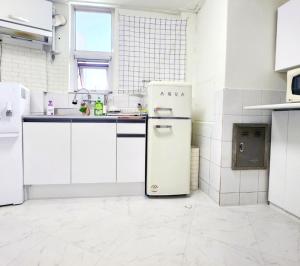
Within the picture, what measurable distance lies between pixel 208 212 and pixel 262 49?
1644mm

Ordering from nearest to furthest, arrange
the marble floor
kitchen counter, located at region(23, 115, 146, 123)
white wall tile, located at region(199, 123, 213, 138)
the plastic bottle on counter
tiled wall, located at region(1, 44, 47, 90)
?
the marble floor, kitchen counter, located at region(23, 115, 146, 123), white wall tile, located at region(199, 123, 213, 138), tiled wall, located at region(1, 44, 47, 90), the plastic bottle on counter

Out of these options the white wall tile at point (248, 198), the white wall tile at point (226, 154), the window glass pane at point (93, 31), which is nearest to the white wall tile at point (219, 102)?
the white wall tile at point (226, 154)

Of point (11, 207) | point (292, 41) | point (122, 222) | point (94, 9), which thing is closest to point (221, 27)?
point (292, 41)

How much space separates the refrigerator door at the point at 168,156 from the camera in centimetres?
254

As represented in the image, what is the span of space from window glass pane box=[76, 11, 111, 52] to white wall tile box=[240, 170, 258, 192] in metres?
2.28

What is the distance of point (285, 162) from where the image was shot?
220cm

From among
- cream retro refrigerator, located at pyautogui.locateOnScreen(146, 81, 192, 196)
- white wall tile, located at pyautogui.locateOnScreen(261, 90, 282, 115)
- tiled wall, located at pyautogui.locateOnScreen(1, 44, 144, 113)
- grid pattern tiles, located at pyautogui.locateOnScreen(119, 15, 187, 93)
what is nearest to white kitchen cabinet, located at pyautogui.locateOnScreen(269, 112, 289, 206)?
white wall tile, located at pyautogui.locateOnScreen(261, 90, 282, 115)

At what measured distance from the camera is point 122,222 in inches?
79.2

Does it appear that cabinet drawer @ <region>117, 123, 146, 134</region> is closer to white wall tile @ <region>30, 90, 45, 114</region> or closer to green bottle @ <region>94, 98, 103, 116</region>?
green bottle @ <region>94, 98, 103, 116</region>

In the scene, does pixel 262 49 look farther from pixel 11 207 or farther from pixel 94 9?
pixel 11 207

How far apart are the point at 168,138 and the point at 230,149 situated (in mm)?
622

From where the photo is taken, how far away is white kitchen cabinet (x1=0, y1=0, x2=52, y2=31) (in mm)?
2584

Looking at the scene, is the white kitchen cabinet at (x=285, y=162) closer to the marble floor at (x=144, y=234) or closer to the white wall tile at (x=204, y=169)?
the marble floor at (x=144, y=234)

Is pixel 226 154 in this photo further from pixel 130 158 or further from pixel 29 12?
pixel 29 12
